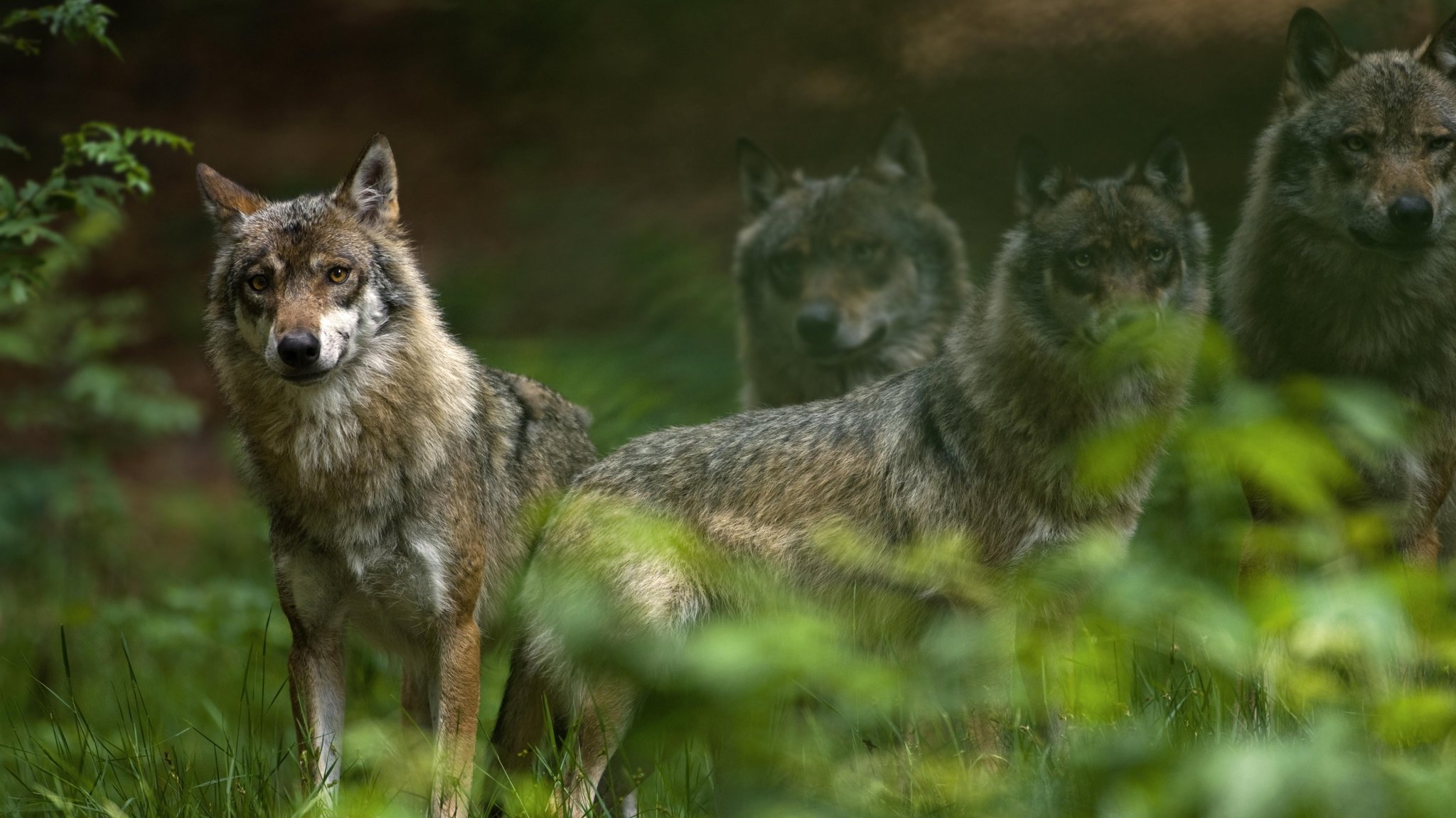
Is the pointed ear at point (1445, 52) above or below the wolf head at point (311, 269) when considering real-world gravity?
above

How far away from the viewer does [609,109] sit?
1009cm

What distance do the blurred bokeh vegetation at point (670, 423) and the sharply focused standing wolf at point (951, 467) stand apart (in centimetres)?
23

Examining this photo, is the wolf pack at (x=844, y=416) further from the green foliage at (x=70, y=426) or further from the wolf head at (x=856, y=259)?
the green foliage at (x=70, y=426)

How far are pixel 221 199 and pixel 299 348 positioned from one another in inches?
37.2

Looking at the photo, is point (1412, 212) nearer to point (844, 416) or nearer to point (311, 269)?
Result: point (844, 416)

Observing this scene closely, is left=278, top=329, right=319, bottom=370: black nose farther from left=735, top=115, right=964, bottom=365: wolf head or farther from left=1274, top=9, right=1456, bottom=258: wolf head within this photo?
left=1274, top=9, right=1456, bottom=258: wolf head

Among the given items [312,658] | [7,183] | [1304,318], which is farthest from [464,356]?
[1304,318]

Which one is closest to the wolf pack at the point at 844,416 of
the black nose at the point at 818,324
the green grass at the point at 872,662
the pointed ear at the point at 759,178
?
the green grass at the point at 872,662

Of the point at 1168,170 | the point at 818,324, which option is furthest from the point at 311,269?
the point at 1168,170

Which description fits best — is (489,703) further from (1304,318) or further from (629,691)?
(1304,318)

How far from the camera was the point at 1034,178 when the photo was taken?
4.72 metres

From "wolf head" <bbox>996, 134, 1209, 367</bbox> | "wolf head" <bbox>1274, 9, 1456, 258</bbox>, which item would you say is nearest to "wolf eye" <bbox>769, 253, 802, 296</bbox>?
"wolf head" <bbox>996, 134, 1209, 367</bbox>

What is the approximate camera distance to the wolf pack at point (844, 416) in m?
4.29

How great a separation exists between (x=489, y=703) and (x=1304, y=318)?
3953 mm
